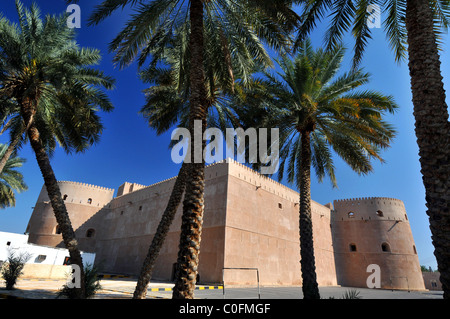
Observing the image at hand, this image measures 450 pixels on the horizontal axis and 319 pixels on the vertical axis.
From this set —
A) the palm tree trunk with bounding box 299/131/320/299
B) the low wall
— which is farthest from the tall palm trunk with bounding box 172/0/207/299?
the low wall

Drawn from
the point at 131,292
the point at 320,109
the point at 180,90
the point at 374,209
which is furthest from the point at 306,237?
the point at 374,209

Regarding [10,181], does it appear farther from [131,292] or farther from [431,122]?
[431,122]

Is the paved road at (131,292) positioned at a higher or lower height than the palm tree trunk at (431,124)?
lower

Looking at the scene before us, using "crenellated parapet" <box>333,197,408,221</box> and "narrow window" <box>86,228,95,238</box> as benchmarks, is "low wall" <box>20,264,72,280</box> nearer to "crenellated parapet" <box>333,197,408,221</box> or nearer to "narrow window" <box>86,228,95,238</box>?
"narrow window" <box>86,228,95,238</box>

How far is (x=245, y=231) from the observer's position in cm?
1830

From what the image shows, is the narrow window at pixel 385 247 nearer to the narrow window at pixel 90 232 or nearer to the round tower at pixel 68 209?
the round tower at pixel 68 209

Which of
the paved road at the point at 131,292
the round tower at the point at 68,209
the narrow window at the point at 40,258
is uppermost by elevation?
Answer: the round tower at the point at 68,209

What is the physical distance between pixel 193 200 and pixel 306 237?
4.91 metres

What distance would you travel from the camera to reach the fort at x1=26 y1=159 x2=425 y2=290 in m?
17.8

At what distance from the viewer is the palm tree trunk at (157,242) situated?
7.59m

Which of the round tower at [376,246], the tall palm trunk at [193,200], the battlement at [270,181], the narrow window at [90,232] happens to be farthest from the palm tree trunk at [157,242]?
the round tower at [376,246]

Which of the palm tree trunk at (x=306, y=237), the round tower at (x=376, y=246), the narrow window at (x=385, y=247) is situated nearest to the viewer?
the palm tree trunk at (x=306, y=237)

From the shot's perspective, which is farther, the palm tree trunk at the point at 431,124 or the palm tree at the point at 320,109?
the palm tree at the point at 320,109
